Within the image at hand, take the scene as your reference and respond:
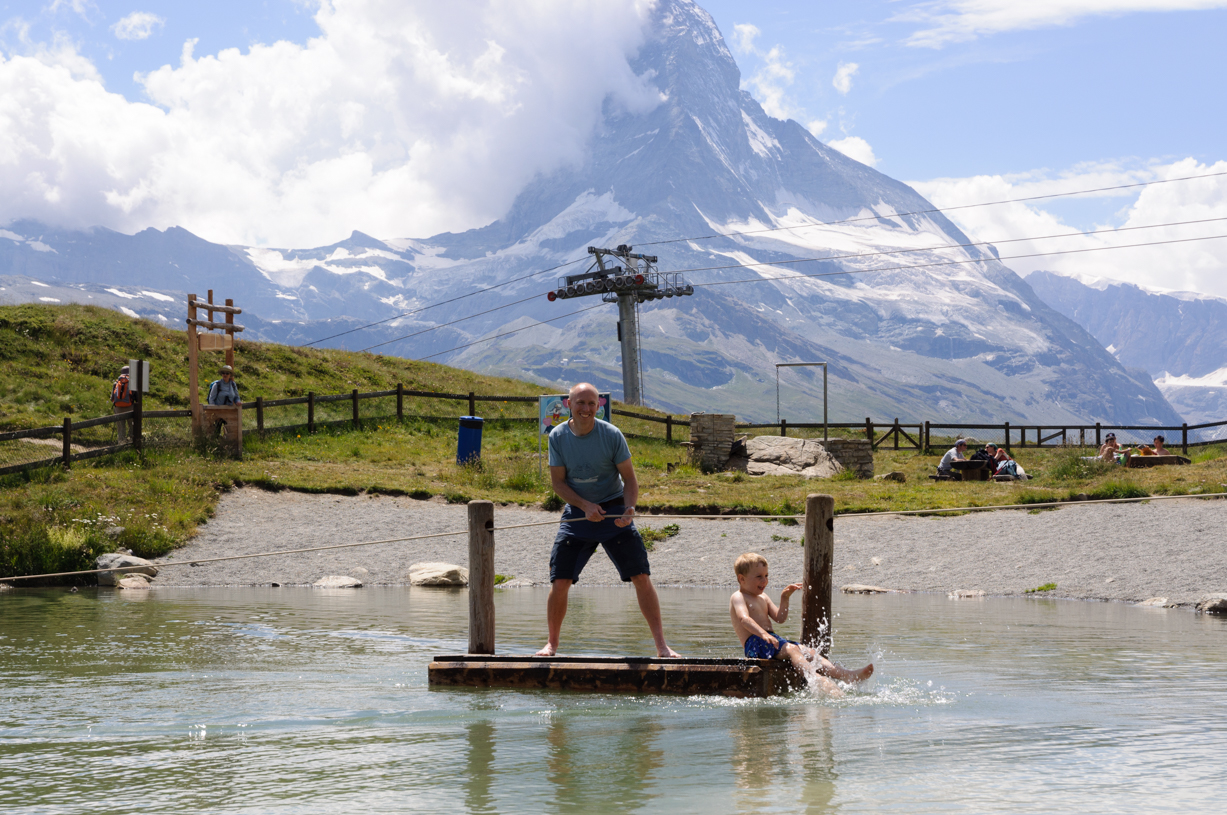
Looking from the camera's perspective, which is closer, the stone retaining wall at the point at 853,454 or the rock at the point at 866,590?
the rock at the point at 866,590

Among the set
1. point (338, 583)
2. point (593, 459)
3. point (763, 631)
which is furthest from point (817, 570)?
point (338, 583)

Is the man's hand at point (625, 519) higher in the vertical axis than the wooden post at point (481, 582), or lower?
higher

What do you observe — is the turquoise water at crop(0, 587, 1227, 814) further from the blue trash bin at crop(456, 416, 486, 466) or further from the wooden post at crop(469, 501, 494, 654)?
the blue trash bin at crop(456, 416, 486, 466)

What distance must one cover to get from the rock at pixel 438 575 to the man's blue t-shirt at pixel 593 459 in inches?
375

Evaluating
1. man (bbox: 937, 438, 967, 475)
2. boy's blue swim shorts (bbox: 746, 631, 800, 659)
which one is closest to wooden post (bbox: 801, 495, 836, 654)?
boy's blue swim shorts (bbox: 746, 631, 800, 659)

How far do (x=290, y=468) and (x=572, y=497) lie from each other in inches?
720

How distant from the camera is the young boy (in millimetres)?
9039

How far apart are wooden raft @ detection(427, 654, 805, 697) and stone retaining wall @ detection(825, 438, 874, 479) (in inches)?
884

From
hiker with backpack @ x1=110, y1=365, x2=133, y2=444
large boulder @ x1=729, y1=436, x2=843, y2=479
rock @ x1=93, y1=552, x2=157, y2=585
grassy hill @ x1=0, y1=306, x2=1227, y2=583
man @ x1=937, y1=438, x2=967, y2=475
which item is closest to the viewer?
rock @ x1=93, y1=552, x2=157, y2=585

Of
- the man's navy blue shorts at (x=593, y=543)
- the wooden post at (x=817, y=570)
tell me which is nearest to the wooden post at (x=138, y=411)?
the man's navy blue shorts at (x=593, y=543)

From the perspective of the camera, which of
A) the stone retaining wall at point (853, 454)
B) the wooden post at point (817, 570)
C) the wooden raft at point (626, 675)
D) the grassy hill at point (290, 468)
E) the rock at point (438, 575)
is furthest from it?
the stone retaining wall at point (853, 454)

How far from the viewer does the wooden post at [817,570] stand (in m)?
9.67

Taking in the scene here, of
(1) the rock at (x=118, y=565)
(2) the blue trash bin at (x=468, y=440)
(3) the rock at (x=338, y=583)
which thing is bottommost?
(3) the rock at (x=338, y=583)

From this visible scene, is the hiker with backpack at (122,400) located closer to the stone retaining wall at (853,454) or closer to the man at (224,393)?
the man at (224,393)
